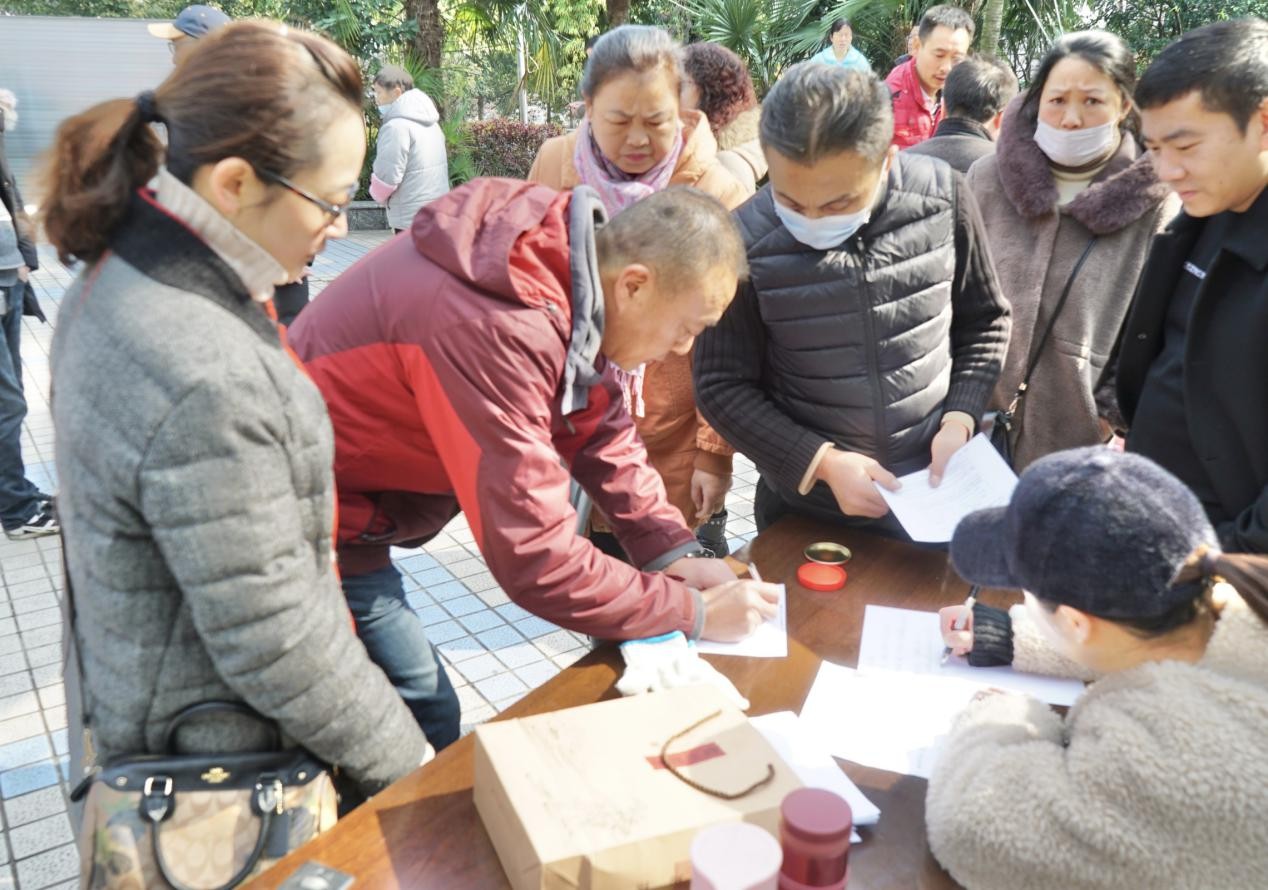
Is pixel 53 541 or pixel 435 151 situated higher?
pixel 435 151

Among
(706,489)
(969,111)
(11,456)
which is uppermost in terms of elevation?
(969,111)

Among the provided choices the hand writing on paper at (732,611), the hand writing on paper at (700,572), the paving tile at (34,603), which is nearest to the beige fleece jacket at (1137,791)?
the hand writing on paper at (732,611)

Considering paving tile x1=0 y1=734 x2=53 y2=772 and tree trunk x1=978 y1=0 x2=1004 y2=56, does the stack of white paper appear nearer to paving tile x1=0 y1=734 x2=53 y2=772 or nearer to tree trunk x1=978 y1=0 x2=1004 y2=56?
paving tile x1=0 y1=734 x2=53 y2=772

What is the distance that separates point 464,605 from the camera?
335 centimetres

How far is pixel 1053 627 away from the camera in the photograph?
113 centimetres

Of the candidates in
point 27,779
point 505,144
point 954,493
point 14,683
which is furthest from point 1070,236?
point 505,144

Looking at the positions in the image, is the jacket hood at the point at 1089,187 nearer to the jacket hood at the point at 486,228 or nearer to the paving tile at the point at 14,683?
the jacket hood at the point at 486,228

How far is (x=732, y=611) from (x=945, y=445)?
0.63m

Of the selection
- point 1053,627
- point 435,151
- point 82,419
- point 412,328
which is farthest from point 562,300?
point 435,151

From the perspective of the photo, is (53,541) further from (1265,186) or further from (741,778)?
(1265,186)

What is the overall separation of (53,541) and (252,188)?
3306 millimetres

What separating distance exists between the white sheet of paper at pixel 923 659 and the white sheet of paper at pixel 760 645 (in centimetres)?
13

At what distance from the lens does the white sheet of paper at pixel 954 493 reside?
1784 mm

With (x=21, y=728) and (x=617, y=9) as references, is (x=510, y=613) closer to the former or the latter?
(x=21, y=728)
